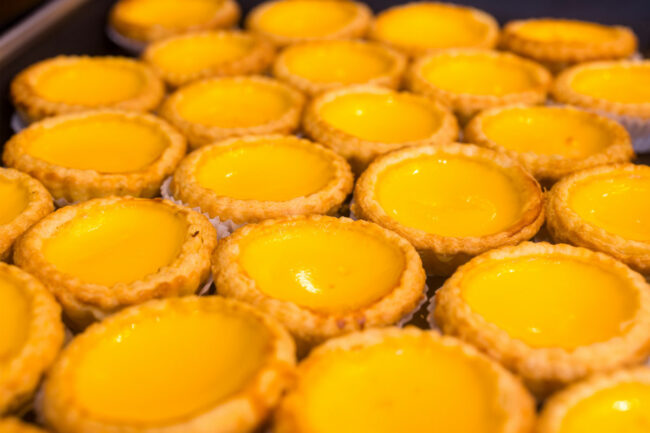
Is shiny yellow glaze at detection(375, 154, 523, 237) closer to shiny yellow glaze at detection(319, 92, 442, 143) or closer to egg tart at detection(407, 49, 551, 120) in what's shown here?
shiny yellow glaze at detection(319, 92, 442, 143)

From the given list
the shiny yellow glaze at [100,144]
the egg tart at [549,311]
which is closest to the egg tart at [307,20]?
the shiny yellow glaze at [100,144]

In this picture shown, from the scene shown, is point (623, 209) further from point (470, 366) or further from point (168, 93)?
point (168, 93)

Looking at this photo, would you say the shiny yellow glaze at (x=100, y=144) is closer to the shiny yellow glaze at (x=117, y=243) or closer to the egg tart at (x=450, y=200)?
the shiny yellow glaze at (x=117, y=243)

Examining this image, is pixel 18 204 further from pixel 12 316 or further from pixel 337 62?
pixel 337 62

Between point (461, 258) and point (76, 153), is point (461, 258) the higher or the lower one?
the lower one

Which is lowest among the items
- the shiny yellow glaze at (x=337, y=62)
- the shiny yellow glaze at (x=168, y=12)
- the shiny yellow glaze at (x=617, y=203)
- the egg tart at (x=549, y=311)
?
the shiny yellow glaze at (x=617, y=203)

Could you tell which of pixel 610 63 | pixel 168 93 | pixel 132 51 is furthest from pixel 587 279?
pixel 132 51
